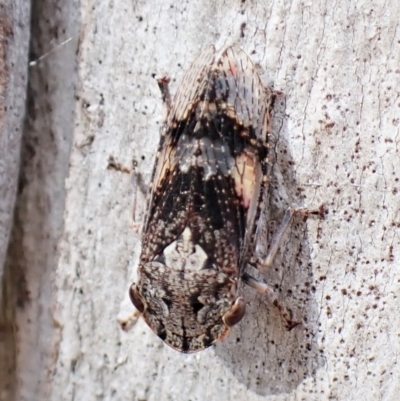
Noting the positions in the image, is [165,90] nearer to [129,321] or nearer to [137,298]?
[137,298]

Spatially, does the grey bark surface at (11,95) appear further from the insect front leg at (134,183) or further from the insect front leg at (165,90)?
the insect front leg at (165,90)

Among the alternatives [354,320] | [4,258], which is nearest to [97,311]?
[4,258]

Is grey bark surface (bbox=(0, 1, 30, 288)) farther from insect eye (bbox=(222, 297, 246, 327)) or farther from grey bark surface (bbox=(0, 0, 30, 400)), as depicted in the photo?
insect eye (bbox=(222, 297, 246, 327))

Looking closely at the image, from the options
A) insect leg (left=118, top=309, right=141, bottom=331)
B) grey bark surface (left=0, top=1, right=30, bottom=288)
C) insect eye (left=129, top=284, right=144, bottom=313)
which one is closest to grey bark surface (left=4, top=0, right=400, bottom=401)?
insect leg (left=118, top=309, right=141, bottom=331)

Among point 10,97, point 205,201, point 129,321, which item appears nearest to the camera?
point 205,201

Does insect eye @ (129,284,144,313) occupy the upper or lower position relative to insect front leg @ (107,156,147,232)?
lower

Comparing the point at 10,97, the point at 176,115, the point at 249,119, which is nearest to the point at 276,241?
the point at 249,119

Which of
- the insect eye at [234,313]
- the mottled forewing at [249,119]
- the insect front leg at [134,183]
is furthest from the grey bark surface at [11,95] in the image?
the insect eye at [234,313]
